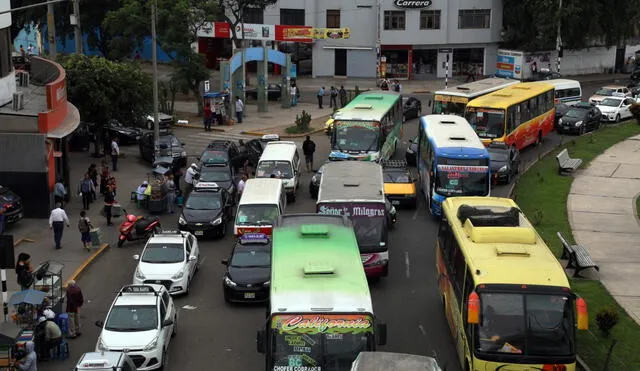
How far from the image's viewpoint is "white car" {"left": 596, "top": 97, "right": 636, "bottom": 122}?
56312 millimetres

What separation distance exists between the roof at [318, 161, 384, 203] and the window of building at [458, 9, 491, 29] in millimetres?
49302

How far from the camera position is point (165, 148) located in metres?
43.9

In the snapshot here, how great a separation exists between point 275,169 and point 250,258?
11787 millimetres

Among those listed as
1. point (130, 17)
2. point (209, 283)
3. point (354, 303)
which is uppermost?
point (130, 17)

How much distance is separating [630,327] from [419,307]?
549cm

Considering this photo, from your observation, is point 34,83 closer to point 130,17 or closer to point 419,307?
point 130,17

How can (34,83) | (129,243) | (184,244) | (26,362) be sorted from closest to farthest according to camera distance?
(26,362), (184,244), (129,243), (34,83)

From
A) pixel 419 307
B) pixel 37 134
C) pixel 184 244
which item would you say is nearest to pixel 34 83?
pixel 37 134

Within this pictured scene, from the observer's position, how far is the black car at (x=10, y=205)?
32.2m

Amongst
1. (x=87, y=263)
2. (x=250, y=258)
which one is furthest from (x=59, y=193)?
(x=250, y=258)

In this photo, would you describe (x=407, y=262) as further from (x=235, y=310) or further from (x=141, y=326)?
(x=141, y=326)

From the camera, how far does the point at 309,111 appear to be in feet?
206

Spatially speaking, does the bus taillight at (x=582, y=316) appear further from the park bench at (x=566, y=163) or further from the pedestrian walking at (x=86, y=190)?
the park bench at (x=566, y=163)

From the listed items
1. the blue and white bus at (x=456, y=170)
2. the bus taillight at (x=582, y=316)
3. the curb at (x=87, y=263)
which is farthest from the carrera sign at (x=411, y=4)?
the bus taillight at (x=582, y=316)
